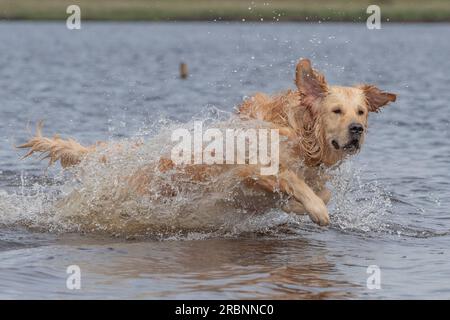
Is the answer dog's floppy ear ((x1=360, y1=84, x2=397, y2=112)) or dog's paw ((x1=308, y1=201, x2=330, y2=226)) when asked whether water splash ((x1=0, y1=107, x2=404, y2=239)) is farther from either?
dog's paw ((x1=308, y1=201, x2=330, y2=226))

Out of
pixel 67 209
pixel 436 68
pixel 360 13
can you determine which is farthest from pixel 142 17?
pixel 67 209

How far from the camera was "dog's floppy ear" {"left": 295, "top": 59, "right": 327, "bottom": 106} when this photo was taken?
8594mm

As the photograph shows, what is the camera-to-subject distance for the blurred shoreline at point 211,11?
200 ft

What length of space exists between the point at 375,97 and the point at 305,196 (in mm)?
1304

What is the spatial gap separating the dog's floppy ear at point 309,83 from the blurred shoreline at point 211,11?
49.1 meters

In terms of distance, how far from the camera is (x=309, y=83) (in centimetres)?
867

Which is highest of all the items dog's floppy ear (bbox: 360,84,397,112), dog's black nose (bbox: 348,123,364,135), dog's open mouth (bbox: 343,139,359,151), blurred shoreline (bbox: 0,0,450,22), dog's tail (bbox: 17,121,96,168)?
blurred shoreline (bbox: 0,0,450,22)

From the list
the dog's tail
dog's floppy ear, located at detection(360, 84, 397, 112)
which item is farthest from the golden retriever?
the dog's tail

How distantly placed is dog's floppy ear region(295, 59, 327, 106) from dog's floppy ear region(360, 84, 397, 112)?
1.49ft

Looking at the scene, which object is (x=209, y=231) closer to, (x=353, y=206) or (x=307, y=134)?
(x=307, y=134)

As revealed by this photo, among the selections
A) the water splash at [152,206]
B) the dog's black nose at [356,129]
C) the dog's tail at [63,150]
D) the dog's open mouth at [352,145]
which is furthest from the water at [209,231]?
the dog's black nose at [356,129]

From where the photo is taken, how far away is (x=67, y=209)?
33.8 feet
